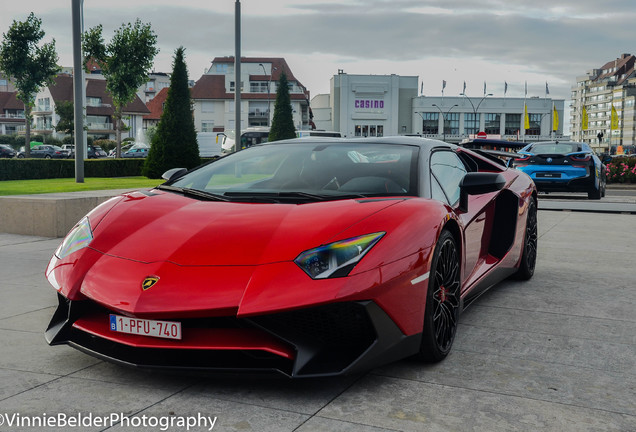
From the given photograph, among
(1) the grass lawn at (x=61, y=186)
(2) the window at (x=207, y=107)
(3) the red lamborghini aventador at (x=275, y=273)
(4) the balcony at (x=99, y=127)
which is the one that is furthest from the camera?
(4) the balcony at (x=99, y=127)

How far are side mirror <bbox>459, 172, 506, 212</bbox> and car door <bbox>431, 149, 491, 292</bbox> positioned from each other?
0.13ft

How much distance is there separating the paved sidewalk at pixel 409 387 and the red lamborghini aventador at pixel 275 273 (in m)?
0.16

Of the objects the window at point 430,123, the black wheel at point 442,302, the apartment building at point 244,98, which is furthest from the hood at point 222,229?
the window at point 430,123

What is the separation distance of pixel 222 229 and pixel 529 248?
141 inches

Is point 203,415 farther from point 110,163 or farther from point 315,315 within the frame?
point 110,163

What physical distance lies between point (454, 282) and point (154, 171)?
21395 millimetres

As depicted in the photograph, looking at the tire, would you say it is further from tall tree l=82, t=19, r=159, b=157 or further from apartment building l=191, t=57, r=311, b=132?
apartment building l=191, t=57, r=311, b=132

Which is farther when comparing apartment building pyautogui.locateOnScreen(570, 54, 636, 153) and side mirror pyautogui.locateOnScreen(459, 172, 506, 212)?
apartment building pyautogui.locateOnScreen(570, 54, 636, 153)

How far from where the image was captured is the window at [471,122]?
105750 millimetres

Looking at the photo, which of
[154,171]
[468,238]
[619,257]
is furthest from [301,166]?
[154,171]

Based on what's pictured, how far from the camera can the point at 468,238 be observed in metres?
4.23

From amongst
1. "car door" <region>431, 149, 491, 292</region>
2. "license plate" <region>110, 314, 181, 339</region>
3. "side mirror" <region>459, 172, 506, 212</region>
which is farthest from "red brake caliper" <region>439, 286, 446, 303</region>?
"license plate" <region>110, 314, 181, 339</region>

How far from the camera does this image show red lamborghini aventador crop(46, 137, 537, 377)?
112 inches

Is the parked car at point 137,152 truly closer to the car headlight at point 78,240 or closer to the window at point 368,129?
the window at point 368,129
